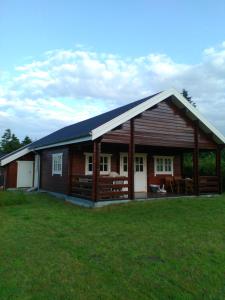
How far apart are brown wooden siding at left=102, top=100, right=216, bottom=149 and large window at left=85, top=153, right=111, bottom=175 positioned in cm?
333

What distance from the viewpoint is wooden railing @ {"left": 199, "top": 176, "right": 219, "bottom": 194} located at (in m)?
14.4

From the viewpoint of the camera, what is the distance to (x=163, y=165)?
17219 millimetres

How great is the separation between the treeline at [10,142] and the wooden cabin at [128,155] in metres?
21.5

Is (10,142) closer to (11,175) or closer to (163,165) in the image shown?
(11,175)

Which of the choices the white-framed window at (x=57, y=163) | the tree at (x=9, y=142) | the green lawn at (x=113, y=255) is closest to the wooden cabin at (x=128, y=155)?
the white-framed window at (x=57, y=163)

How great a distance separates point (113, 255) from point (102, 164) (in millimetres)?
9905

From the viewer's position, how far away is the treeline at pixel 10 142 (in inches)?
1555

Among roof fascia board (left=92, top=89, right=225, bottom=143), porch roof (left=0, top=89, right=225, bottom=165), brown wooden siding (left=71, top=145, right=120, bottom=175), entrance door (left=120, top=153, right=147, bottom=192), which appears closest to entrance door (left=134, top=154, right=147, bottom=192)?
entrance door (left=120, top=153, right=147, bottom=192)

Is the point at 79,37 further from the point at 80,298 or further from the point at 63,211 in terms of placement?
the point at 80,298

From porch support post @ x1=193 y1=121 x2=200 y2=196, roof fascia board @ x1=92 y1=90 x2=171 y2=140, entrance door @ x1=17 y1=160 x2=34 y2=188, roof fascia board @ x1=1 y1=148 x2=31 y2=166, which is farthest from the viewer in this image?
entrance door @ x1=17 y1=160 x2=34 y2=188

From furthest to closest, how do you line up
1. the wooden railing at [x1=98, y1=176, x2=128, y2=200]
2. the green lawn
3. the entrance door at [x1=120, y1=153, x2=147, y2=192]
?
the entrance door at [x1=120, y1=153, x2=147, y2=192], the wooden railing at [x1=98, y1=176, x2=128, y2=200], the green lawn

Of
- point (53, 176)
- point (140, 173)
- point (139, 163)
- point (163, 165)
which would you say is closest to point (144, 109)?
point (139, 163)

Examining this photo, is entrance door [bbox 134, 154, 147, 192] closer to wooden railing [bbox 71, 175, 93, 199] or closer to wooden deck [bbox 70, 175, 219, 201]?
wooden deck [bbox 70, 175, 219, 201]

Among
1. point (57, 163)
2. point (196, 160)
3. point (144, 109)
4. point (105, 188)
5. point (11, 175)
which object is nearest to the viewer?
point (105, 188)
